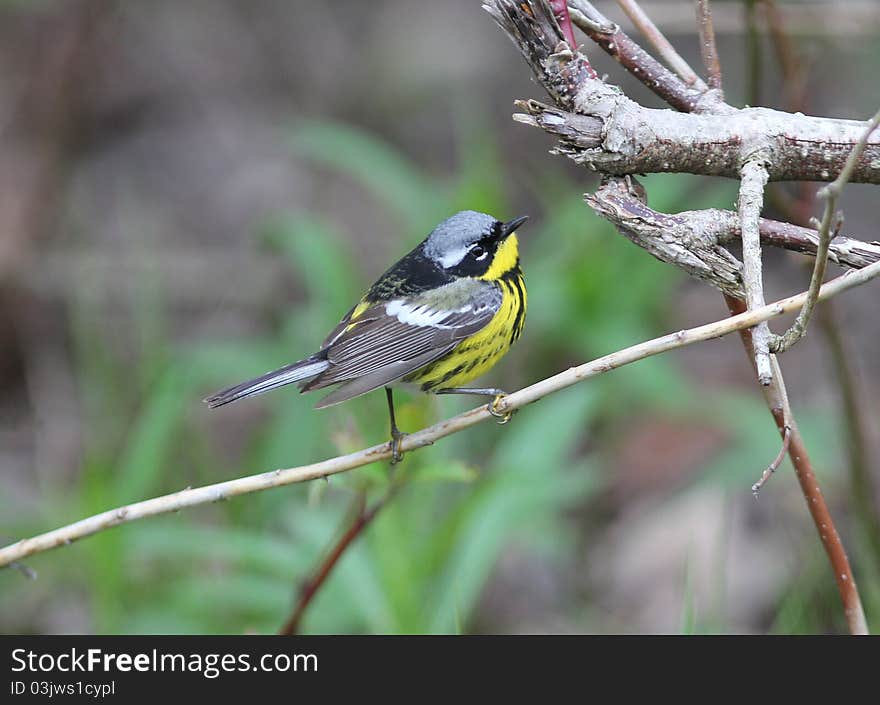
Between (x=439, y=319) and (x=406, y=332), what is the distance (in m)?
0.13

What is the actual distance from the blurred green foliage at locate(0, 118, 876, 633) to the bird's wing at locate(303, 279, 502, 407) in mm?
428

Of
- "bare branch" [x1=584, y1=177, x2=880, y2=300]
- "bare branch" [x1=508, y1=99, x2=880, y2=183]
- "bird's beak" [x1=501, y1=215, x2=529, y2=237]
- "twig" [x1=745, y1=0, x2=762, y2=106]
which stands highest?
"twig" [x1=745, y1=0, x2=762, y2=106]

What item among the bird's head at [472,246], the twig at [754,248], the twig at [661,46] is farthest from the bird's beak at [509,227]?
the twig at [754,248]

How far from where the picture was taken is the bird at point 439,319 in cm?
311

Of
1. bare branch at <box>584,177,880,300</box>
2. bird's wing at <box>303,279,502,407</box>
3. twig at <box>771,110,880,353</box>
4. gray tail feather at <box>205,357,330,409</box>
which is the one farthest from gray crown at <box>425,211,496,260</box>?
twig at <box>771,110,880,353</box>

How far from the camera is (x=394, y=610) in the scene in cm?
356

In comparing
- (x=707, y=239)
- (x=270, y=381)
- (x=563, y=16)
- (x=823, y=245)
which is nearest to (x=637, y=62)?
(x=563, y=16)

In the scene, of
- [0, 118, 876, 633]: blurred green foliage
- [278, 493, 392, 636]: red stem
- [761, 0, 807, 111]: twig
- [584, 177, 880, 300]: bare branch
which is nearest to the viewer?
[584, 177, 880, 300]: bare branch

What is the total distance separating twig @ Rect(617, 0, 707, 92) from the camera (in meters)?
2.20

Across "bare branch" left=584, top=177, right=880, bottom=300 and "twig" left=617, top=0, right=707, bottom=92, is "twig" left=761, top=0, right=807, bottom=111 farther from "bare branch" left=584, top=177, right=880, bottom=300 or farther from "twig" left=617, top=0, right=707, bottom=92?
"bare branch" left=584, top=177, right=880, bottom=300

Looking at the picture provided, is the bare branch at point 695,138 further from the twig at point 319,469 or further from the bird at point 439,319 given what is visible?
the bird at point 439,319

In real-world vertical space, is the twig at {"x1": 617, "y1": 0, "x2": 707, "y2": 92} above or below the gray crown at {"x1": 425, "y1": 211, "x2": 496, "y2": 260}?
below

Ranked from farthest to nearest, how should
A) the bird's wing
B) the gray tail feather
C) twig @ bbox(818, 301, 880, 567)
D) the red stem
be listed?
1. twig @ bbox(818, 301, 880, 567)
2. the bird's wing
3. the gray tail feather
4. the red stem
